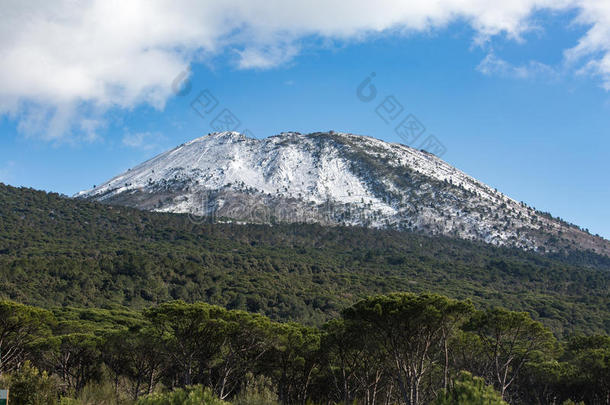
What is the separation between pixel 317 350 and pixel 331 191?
391ft

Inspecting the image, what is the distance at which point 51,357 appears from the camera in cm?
3309

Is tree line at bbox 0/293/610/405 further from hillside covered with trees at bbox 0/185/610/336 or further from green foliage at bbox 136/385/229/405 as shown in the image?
hillside covered with trees at bbox 0/185/610/336

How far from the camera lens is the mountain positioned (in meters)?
128

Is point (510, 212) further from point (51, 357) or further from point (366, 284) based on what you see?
point (51, 357)

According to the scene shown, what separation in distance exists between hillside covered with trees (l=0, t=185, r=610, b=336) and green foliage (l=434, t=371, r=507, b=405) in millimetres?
43134

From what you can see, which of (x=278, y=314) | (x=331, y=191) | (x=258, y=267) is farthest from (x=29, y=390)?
(x=331, y=191)

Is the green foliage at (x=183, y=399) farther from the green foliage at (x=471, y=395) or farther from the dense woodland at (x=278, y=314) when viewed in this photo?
the green foliage at (x=471, y=395)

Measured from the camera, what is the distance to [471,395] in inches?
486

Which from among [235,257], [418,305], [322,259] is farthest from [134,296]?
[418,305]

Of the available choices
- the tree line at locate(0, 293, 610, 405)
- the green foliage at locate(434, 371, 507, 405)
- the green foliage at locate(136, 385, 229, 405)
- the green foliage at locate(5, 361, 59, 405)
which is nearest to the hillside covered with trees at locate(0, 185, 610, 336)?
the tree line at locate(0, 293, 610, 405)

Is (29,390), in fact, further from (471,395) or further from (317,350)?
(317,350)

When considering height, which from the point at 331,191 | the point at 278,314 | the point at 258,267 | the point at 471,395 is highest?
the point at 331,191

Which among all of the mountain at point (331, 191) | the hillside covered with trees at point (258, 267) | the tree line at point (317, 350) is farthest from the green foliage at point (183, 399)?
the mountain at point (331, 191)

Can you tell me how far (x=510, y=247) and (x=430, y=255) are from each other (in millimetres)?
24863
